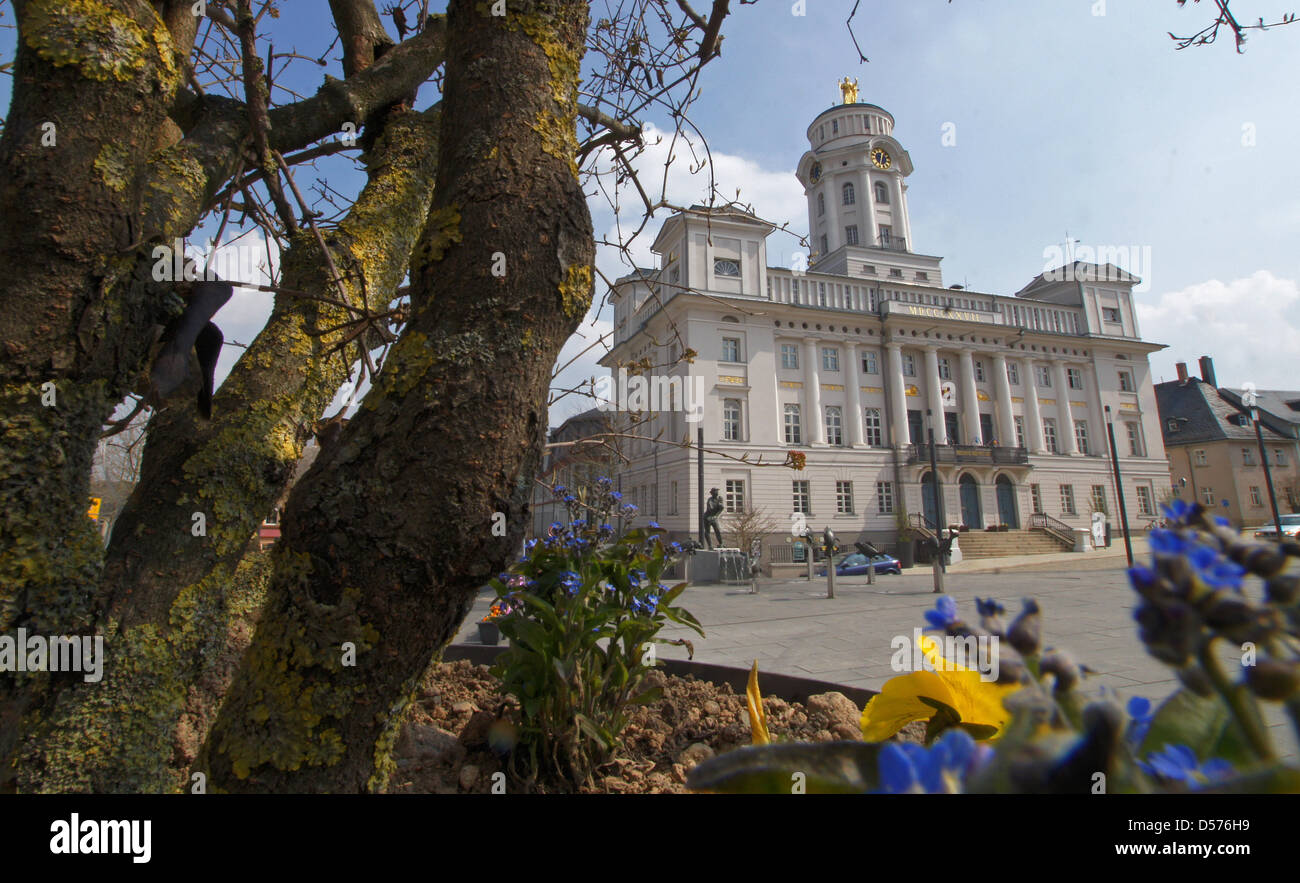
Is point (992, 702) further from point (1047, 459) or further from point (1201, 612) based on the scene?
point (1047, 459)

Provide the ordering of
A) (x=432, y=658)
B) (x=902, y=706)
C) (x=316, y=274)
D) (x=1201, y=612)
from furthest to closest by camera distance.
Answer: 1. (x=316, y=274)
2. (x=432, y=658)
3. (x=902, y=706)
4. (x=1201, y=612)

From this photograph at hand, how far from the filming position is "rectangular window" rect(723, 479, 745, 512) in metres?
28.4

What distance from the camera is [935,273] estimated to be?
37750 millimetres

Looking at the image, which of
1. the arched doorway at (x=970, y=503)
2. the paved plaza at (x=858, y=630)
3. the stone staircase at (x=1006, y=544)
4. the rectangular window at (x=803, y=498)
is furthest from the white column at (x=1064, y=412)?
the paved plaza at (x=858, y=630)

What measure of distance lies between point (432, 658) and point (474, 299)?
0.71m

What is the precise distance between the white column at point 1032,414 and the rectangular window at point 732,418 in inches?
654

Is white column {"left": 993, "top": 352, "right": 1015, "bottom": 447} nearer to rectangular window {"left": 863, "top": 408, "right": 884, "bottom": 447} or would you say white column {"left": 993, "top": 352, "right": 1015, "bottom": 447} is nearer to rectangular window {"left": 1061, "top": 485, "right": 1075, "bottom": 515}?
rectangular window {"left": 1061, "top": 485, "right": 1075, "bottom": 515}

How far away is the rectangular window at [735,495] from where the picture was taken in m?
28.4

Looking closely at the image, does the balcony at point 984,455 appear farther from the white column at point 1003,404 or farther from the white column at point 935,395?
the white column at point 1003,404

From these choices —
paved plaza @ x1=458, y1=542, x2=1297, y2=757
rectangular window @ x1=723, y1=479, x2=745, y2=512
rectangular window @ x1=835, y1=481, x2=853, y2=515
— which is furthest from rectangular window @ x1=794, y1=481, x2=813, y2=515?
paved plaza @ x1=458, y1=542, x2=1297, y2=757

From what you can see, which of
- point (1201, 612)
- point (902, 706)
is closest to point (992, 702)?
point (902, 706)

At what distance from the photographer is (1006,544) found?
27922 mm

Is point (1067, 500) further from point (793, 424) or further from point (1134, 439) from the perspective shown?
point (793, 424)

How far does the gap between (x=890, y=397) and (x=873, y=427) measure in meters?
1.85
